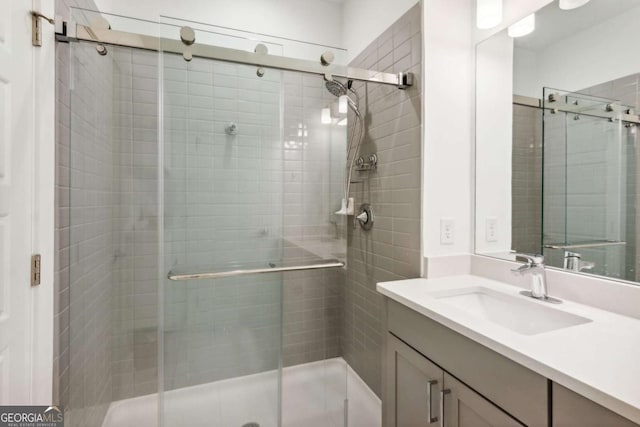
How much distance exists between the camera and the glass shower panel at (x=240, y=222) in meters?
1.40

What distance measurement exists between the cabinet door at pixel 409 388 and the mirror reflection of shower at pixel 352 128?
0.78 metres

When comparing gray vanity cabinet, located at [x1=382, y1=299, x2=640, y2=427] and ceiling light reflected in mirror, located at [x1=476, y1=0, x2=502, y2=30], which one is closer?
gray vanity cabinet, located at [x1=382, y1=299, x2=640, y2=427]

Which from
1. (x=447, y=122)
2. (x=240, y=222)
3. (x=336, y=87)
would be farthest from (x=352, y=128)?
(x=240, y=222)

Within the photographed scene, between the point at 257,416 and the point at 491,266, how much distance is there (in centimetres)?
143

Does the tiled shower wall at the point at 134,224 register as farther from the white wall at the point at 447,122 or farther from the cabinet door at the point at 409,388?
the white wall at the point at 447,122

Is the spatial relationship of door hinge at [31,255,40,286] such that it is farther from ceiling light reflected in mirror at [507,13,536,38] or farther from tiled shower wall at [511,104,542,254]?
ceiling light reflected in mirror at [507,13,536,38]

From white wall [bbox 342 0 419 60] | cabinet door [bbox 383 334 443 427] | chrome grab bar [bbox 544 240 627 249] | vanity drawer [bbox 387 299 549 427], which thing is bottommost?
cabinet door [bbox 383 334 443 427]

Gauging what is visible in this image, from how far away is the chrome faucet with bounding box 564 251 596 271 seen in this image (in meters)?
1.11

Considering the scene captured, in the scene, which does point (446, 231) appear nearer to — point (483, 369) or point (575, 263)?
point (575, 263)

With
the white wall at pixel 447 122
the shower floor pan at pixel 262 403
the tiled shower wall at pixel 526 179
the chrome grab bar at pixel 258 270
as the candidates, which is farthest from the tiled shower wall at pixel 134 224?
the tiled shower wall at pixel 526 179

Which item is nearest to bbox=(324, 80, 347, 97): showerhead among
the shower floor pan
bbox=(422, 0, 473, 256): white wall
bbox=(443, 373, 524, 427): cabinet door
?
bbox=(422, 0, 473, 256): white wall

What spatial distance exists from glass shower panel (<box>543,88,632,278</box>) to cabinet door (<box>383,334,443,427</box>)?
2.34 feet

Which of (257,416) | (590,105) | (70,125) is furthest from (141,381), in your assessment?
(590,105)

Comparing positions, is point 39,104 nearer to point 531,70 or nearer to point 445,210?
point 445,210
